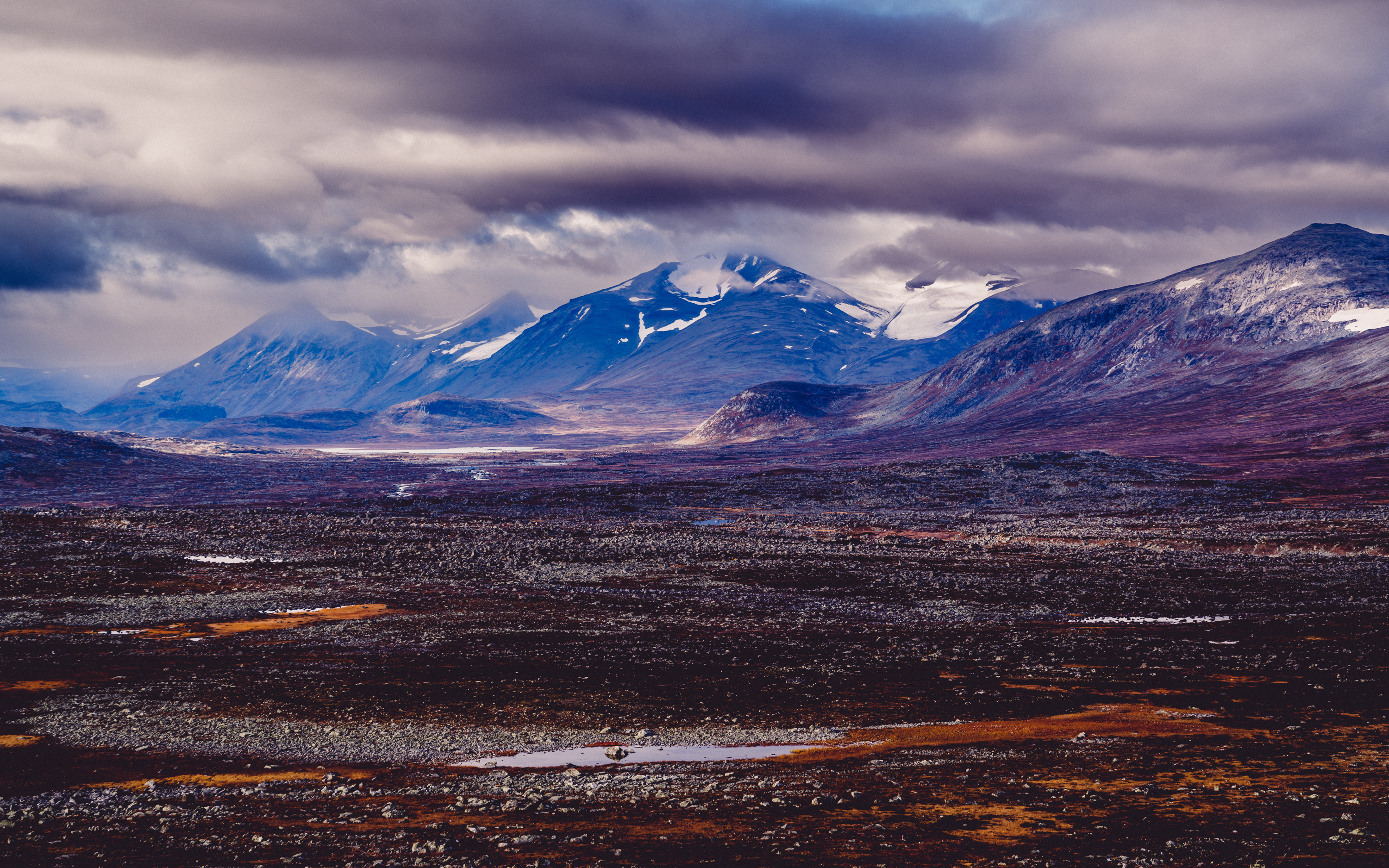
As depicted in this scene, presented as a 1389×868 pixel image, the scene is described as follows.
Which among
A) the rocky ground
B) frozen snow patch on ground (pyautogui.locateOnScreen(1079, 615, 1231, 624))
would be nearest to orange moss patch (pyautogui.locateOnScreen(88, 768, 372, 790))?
the rocky ground

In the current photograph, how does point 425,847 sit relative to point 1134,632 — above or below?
above

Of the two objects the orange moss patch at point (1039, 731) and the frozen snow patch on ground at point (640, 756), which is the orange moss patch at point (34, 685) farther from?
the orange moss patch at point (1039, 731)

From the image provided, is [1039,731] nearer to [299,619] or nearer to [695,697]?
[695,697]

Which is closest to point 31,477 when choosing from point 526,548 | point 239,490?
point 239,490

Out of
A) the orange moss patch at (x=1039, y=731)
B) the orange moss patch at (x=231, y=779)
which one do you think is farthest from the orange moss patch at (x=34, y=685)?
the orange moss patch at (x=1039, y=731)

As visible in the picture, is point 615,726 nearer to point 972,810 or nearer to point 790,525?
point 972,810
